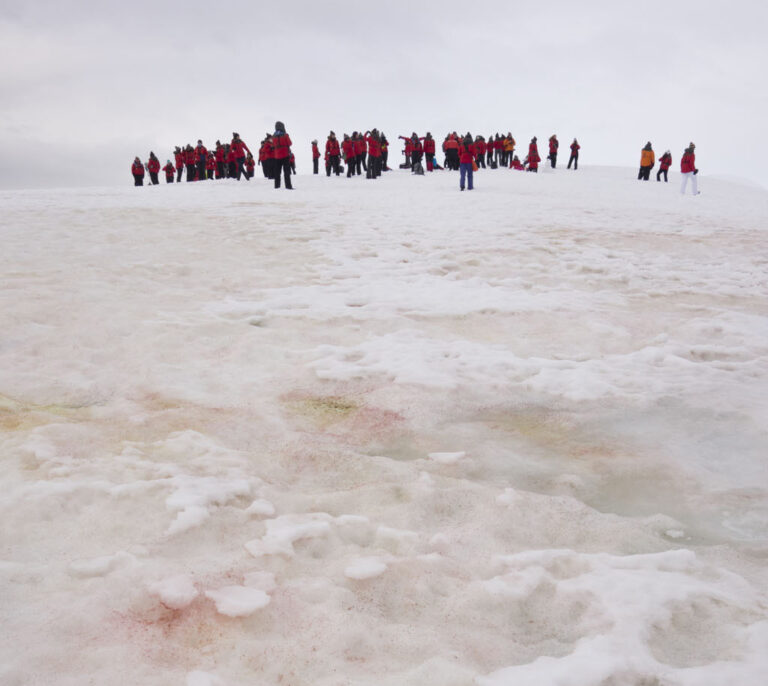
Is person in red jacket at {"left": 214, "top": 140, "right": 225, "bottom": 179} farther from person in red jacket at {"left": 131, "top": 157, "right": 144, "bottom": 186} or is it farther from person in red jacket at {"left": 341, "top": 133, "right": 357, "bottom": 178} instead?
person in red jacket at {"left": 341, "top": 133, "right": 357, "bottom": 178}

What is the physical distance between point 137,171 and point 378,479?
2607cm

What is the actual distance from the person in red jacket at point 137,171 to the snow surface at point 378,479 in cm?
2010

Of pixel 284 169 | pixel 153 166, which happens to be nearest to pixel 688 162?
pixel 284 169

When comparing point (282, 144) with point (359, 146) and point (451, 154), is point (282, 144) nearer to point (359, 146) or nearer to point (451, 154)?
point (359, 146)

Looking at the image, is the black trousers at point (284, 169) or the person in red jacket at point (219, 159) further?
the person in red jacket at point (219, 159)

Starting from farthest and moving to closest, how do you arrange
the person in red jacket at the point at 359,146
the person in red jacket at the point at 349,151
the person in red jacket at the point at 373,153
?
the person in red jacket at the point at 359,146, the person in red jacket at the point at 349,151, the person in red jacket at the point at 373,153

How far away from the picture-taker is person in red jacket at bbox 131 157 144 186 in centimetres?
2483

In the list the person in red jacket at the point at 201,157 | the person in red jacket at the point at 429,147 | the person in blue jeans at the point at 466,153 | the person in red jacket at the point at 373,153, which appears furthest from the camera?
the person in red jacket at the point at 201,157

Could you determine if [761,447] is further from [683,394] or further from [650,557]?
[650,557]

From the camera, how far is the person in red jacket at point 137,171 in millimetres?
24828

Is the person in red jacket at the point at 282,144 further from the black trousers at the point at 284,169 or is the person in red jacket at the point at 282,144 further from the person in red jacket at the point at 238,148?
the person in red jacket at the point at 238,148

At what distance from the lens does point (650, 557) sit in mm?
2195

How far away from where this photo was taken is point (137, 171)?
2516cm

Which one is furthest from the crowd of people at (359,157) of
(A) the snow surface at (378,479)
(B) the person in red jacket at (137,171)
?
(A) the snow surface at (378,479)
